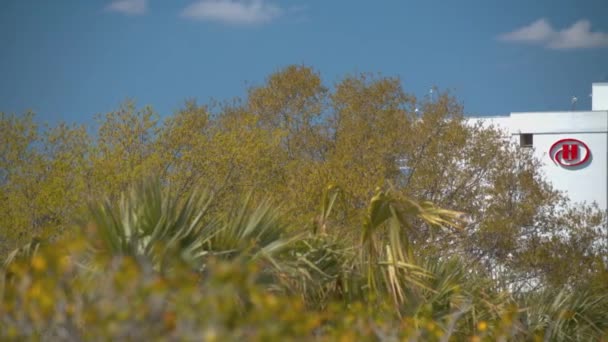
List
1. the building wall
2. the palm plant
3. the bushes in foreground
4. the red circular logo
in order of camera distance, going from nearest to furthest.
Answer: the bushes in foreground
the palm plant
the building wall
the red circular logo

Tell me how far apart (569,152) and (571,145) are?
1.01 feet

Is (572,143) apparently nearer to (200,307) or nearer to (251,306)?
(251,306)

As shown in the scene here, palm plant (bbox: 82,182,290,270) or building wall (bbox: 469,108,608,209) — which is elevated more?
building wall (bbox: 469,108,608,209)

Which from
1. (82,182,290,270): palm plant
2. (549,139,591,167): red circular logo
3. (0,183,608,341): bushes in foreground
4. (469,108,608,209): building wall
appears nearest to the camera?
(0,183,608,341): bushes in foreground

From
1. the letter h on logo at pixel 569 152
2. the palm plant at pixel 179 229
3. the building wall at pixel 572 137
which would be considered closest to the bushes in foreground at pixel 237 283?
the palm plant at pixel 179 229

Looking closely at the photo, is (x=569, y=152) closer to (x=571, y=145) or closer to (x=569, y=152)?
(x=569, y=152)

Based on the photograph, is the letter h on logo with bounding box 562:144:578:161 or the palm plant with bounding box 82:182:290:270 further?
the letter h on logo with bounding box 562:144:578:161

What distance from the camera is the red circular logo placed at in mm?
44250

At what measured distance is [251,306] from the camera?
717cm

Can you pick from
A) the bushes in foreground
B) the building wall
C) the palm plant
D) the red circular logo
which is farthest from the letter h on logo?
the palm plant

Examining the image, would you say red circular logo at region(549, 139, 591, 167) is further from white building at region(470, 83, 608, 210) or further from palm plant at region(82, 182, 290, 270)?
palm plant at region(82, 182, 290, 270)

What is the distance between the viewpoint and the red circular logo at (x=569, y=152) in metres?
44.2

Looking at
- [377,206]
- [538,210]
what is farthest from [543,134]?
[377,206]

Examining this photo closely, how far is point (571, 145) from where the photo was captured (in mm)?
44250
